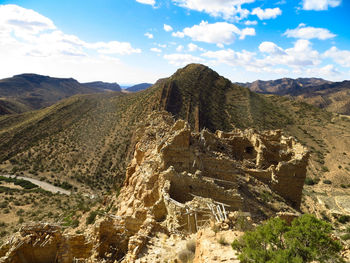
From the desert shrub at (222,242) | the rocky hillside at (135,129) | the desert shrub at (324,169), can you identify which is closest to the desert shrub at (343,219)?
the rocky hillside at (135,129)

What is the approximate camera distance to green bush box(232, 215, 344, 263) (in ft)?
17.2

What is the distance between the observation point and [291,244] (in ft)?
17.9

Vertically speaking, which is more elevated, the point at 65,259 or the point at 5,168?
the point at 65,259

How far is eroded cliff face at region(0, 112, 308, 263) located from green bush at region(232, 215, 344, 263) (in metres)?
1.75

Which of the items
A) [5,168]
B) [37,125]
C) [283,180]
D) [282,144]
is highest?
[282,144]

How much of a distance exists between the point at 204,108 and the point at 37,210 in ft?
160

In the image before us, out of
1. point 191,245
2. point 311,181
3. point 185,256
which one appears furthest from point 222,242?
point 311,181

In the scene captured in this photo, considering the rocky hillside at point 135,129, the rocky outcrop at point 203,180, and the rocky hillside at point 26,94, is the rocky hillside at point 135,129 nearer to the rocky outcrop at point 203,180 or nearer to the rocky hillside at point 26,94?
the rocky outcrop at point 203,180

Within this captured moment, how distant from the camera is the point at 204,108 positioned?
219 ft

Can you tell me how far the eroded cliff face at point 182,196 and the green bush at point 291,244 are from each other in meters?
1.75

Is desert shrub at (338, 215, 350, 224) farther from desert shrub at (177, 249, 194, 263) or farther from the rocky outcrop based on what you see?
desert shrub at (177, 249, 194, 263)

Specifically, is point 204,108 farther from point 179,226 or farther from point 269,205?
point 179,226

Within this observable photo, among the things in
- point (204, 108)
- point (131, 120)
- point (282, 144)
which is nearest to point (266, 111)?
point (204, 108)

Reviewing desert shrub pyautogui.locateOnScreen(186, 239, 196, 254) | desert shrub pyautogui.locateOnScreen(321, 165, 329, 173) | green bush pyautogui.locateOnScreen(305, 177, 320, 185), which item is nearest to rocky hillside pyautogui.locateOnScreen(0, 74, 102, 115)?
green bush pyautogui.locateOnScreen(305, 177, 320, 185)
